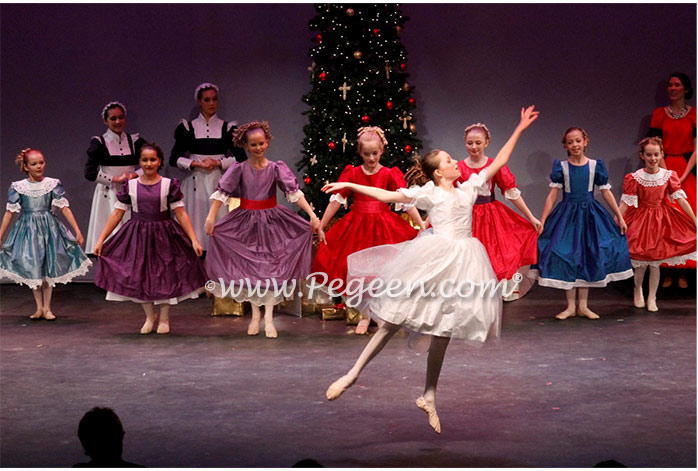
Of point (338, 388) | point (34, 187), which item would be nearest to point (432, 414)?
point (338, 388)

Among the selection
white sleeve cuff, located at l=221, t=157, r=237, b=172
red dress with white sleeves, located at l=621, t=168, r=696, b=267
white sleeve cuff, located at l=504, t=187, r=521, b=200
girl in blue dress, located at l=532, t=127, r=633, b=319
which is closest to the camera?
white sleeve cuff, located at l=504, t=187, r=521, b=200

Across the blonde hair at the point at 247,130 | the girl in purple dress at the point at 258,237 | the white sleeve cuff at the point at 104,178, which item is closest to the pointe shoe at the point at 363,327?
the girl in purple dress at the point at 258,237

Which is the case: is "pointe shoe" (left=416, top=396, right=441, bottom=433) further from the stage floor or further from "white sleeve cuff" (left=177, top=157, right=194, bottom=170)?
"white sleeve cuff" (left=177, top=157, right=194, bottom=170)

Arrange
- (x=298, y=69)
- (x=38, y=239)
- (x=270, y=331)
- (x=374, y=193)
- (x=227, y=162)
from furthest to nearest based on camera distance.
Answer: (x=298, y=69)
(x=227, y=162)
(x=38, y=239)
(x=270, y=331)
(x=374, y=193)

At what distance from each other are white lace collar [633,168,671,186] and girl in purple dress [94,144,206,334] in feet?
10.8

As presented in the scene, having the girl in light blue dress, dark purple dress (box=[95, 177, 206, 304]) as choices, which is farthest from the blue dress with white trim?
the girl in light blue dress

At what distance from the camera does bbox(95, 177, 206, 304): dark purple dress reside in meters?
6.15

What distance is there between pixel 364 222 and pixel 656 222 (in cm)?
226

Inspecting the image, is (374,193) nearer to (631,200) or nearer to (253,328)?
(253,328)

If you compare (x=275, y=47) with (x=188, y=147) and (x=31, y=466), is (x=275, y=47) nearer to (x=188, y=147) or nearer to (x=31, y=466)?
(x=188, y=147)

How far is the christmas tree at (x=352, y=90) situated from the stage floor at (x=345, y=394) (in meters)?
1.36

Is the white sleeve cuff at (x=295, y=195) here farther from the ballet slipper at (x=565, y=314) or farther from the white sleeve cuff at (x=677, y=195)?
the white sleeve cuff at (x=677, y=195)

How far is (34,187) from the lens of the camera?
670 centimetres

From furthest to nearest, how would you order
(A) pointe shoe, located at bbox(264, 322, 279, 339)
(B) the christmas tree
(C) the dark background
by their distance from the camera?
(C) the dark background < (B) the christmas tree < (A) pointe shoe, located at bbox(264, 322, 279, 339)
